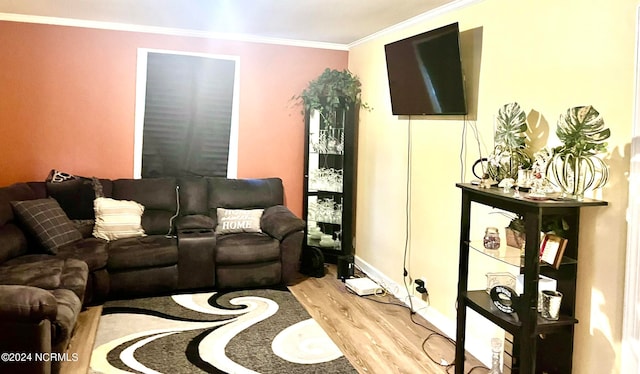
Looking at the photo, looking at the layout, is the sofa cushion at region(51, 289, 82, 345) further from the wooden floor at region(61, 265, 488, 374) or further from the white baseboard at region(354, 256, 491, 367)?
the white baseboard at region(354, 256, 491, 367)

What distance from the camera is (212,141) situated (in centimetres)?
490

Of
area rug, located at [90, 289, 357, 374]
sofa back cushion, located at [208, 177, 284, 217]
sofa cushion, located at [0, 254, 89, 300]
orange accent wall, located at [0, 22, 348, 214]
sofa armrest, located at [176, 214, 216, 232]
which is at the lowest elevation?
area rug, located at [90, 289, 357, 374]

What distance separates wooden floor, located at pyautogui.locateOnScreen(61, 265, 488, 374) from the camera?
2.97 meters

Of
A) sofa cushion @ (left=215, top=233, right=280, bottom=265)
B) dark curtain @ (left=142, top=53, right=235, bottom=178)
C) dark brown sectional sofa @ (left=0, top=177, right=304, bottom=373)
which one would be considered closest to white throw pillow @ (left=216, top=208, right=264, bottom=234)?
dark brown sectional sofa @ (left=0, top=177, right=304, bottom=373)

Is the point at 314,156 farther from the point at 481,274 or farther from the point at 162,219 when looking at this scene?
the point at 481,274

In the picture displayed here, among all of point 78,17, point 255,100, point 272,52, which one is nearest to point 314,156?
point 255,100

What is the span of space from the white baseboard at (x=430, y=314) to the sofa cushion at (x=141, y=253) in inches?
72.0

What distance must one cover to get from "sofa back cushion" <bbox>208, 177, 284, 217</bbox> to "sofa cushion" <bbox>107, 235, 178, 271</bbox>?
0.69m

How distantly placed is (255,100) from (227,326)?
242 centimetres

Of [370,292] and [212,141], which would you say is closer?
[370,292]

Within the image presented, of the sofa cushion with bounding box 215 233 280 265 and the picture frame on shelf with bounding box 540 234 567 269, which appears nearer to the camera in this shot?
the picture frame on shelf with bounding box 540 234 567 269

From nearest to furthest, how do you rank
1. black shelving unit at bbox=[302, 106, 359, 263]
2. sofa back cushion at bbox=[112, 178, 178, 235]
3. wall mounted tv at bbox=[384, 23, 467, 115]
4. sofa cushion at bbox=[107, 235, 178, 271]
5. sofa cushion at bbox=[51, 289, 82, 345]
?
sofa cushion at bbox=[51, 289, 82, 345] < wall mounted tv at bbox=[384, 23, 467, 115] < sofa cushion at bbox=[107, 235, 178, 271] < sofa back cushion at bbox=[112, 178, 178, 235] < black shelving unit at bbox=[302, 106, 359, 263]

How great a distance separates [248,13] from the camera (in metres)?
3.90

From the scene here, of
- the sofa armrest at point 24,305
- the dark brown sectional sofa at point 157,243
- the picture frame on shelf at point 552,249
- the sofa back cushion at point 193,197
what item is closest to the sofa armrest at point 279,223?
the dark brown sectional sofa at point 157,243
